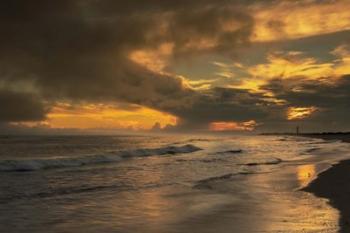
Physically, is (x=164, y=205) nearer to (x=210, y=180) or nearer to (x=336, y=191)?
(x=336, y=191)

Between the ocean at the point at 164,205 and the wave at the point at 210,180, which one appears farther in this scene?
the wave at the point at 210,180

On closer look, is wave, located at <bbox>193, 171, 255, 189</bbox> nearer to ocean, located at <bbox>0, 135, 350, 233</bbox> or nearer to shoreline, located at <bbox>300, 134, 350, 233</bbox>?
ocean, located at <bbox>0, 135, 350, 233</bbox>

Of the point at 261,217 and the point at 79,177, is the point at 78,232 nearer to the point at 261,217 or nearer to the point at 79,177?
the point at 261,217

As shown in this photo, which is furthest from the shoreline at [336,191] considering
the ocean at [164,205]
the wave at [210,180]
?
the wave at [210,180]

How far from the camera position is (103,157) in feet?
131

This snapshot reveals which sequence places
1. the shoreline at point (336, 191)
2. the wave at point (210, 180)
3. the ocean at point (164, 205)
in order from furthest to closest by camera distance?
the wave at point (210, 180) → the shoreline at point (336, 191) → the ocean at point (164, 205)

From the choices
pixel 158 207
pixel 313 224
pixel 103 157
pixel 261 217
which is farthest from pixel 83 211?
pixel 103 157

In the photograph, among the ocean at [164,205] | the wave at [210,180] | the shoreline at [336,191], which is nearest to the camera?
the ocean at [164,205]

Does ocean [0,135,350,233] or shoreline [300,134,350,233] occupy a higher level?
shoreline [300,134,350,233]

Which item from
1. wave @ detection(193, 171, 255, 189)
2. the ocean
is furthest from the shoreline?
wave @ detection(193, 171, 255, 189)

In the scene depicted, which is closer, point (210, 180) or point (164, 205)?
point (164, 205)

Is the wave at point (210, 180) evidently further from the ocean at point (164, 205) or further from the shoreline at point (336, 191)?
the shoreline at point (336, 191)

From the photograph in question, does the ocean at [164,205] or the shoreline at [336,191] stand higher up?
the shoreline at [336,191]

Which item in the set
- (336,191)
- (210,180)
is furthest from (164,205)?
(210,180)
